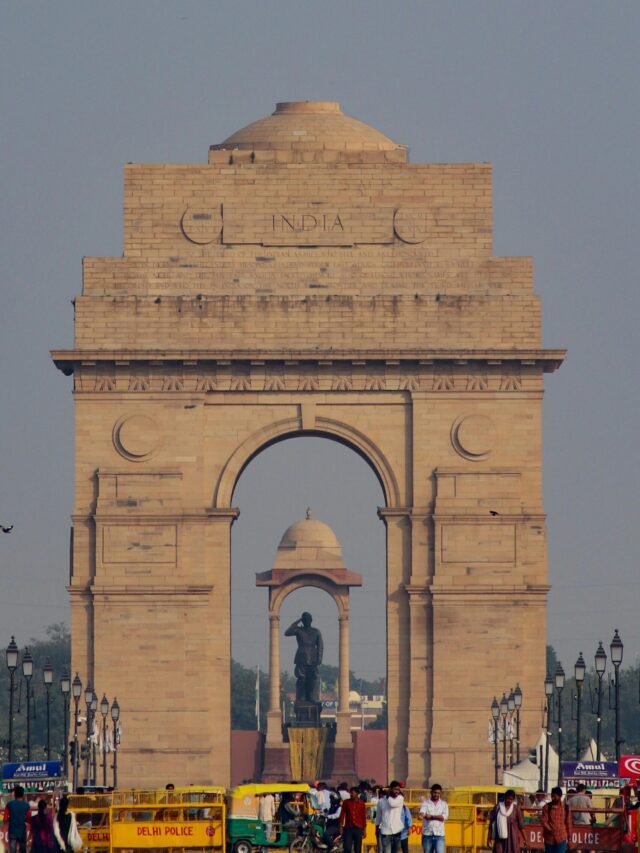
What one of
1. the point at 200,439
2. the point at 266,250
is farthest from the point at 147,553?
the point at 266,250

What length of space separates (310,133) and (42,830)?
28970mm

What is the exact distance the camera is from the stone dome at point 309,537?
98.2 metres

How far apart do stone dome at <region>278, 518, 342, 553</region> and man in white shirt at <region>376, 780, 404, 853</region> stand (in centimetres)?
6260

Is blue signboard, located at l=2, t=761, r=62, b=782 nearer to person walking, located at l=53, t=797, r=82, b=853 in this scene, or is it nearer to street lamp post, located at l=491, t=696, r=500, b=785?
person walking, located at l=53, t=797, r=82, b=853

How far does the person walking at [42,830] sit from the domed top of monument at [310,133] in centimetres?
2821

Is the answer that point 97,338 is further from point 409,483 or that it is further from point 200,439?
point 409,483

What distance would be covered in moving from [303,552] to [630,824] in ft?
207

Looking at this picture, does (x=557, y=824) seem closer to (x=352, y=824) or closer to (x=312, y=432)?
(x=352, y=824)

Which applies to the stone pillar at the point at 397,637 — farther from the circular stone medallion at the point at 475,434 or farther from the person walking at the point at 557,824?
the person walking at the point at 557,824

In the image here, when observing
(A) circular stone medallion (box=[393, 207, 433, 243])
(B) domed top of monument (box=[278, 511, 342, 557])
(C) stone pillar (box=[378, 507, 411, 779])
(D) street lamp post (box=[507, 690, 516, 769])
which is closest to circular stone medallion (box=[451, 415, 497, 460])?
(C) stone pillar (box=[378, 507, 411, 779])

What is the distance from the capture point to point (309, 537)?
98438 mm

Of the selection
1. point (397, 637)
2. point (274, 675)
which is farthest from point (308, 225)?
point (274, 675)

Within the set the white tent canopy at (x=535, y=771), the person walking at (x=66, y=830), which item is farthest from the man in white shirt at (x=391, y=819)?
the white tent canopy at (x=535, y=771)

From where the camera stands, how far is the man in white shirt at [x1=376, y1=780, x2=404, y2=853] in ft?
115
